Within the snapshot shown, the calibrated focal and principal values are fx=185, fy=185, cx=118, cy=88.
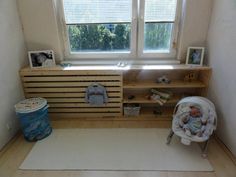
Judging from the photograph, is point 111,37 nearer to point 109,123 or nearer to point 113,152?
point 109,123

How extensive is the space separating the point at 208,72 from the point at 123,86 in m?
1.08

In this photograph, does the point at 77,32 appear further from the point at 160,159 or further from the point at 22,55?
the point at 160,159

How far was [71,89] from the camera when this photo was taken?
2.43m

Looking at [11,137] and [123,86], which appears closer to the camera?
[11,137]

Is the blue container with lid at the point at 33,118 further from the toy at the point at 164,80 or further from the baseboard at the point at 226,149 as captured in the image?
the baseboard at the point at 226,149

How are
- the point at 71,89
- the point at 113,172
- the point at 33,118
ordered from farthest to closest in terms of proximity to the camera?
1. the point at 71,89
2. the point at 33,118
3. the point at 113,172

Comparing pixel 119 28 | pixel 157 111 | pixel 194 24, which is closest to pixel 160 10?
pixel 194 24

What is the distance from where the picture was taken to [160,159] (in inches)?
73.8

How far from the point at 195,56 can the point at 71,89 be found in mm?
1670

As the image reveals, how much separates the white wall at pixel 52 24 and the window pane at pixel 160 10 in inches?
6.7

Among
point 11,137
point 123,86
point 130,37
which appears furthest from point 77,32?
point 11,137

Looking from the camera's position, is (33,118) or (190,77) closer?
(33,118)


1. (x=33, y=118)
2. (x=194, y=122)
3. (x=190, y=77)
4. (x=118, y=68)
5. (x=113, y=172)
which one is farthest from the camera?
(x=190, y=77)

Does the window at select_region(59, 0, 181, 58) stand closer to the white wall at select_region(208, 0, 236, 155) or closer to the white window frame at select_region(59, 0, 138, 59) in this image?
the white window frame at select_region(59, 0, 138, 59)
